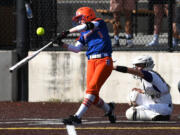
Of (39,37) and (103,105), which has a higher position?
(39,37)

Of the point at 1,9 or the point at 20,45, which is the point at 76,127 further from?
the point at 1,9

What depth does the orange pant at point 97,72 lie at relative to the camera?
30.0ft

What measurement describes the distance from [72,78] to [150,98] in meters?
2.73

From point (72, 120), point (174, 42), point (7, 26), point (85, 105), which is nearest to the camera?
point (72, 120)

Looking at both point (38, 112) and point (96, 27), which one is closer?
point (96, 27)

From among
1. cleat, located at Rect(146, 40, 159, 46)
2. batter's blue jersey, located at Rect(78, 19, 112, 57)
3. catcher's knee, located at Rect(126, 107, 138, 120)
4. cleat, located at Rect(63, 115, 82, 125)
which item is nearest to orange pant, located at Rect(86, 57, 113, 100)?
batter's blue jersey, located at Rect(78, 19, 112, 57)

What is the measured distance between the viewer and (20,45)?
1242cm

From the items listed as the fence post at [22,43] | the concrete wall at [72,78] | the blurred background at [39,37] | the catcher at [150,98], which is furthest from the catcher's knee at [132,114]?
the fence post at [22,43]

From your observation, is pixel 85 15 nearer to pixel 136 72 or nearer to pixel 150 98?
pixel 136 72

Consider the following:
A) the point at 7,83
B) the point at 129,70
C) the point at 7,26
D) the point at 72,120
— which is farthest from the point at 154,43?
the point at 72,120

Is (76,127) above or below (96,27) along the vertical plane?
below

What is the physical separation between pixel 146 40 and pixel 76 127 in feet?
14.3

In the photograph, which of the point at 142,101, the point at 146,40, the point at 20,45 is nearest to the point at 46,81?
the point at 20,45

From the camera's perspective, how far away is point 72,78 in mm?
12172
